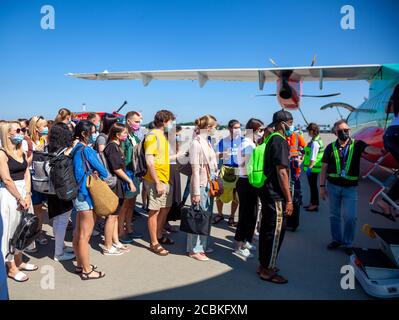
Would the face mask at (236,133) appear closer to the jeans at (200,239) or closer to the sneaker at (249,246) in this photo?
the jeans at (200,239)

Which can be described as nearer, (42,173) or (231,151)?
(42,173)

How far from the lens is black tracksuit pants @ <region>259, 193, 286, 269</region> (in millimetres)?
3137

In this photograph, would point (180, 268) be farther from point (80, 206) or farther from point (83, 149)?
point (83, 149)

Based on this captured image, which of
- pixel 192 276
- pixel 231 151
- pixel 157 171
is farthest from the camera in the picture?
pixel 231 151

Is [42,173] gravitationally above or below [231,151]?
below

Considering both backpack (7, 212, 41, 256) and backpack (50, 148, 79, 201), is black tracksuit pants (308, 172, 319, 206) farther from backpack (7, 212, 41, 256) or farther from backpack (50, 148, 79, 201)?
backpack (7, 212, 41, 256)

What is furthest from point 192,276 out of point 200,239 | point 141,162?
point 141,162

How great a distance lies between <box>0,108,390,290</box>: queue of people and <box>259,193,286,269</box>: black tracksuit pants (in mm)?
11

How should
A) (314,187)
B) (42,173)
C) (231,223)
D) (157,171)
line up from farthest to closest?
1. (314,187)
2. (231,223)
3. (157,171)
4. (42,173)

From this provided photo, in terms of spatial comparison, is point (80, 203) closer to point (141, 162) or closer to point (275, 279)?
point (141, 162)

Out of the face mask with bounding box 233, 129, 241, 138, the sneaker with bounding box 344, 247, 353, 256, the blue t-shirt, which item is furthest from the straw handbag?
the sneaker with bounding box 344, 247, 353, 256

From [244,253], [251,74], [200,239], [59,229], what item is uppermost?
[251,74]

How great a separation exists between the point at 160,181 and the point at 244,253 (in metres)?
1.56

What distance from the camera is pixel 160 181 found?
12.5 feet
